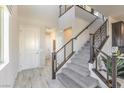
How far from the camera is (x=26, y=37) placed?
16.8ft

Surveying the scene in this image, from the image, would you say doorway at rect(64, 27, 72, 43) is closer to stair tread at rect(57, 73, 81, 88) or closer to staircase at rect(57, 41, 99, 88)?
staircase at rect(57, 41, 99, 88)

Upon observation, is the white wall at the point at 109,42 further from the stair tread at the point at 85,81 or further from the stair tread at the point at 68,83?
the stair tread at the point at 68,83

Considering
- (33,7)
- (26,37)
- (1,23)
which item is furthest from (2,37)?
(33,7)

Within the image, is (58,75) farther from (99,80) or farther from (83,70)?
(99,80)

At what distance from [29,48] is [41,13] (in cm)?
152

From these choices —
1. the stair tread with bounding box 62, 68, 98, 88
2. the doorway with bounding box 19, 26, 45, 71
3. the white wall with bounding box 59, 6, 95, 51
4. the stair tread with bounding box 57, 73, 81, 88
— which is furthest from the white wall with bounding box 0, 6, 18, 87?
the white wall with bounding box 59, 6, 95, 51

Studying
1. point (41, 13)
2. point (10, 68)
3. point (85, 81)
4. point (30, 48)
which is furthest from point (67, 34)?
point (10, 68)

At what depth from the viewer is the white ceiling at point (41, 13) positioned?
5000 millimetres

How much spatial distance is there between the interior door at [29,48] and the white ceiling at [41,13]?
488 millimetres

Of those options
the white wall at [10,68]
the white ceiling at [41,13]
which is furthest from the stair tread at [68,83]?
the white ceiling at [41,13]

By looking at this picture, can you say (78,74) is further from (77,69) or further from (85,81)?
(85,81)

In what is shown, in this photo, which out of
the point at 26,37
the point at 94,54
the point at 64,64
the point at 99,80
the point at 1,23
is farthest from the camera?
the point at 26,37

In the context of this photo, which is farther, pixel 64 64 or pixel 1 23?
pixel 64 64

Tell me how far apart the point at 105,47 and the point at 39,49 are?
104 inches
